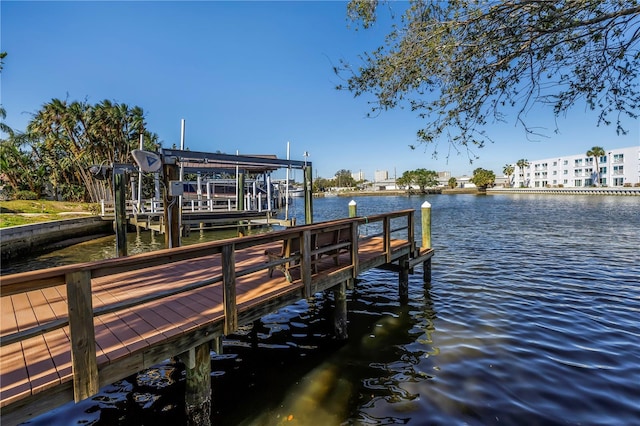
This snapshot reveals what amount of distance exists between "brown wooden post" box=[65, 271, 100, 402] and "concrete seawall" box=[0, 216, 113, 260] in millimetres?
14058

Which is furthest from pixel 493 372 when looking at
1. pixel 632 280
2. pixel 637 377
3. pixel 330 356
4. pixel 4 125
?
pixel 4 125

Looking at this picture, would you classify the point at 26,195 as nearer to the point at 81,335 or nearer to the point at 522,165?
the point at 81,335

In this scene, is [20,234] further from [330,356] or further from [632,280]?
[632,280]

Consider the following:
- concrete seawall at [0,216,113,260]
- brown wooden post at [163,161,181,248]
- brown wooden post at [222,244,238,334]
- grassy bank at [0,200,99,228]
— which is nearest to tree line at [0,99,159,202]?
grassy bank at [0,200,99,228]

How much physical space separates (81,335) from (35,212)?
24227 millimetres

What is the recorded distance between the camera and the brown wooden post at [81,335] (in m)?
2.68

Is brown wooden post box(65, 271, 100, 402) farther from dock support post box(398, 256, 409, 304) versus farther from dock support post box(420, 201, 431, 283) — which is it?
dock support post box(420, 201, 431, 283)

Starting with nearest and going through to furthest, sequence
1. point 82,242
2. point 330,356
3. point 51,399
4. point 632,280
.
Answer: point 51,399, point 330,356, point 632,280, point 82,242

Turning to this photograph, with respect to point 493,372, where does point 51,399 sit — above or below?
above

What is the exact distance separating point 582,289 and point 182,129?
14.1 m

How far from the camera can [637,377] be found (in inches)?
193

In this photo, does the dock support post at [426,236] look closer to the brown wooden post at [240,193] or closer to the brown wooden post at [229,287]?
the brown wooden post at [229,287]

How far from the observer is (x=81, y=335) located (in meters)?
2.74

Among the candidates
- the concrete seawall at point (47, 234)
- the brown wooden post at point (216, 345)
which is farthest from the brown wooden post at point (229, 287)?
the concrete seawall at point (47, 234)
